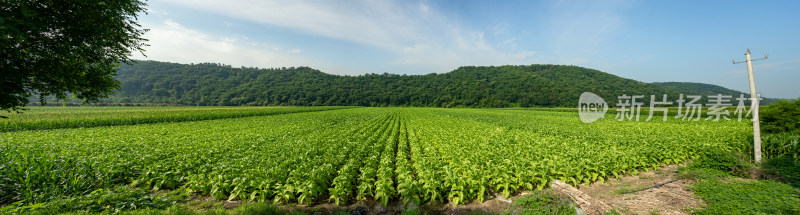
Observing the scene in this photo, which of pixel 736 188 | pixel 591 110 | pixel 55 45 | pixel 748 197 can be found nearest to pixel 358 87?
pixel 591 110

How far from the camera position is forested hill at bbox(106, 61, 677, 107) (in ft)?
349

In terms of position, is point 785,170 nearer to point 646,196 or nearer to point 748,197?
point 748,197

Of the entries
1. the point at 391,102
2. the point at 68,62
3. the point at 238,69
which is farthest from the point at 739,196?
the point at 238,69

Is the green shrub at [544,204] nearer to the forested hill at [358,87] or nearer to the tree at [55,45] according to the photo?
the tree at [55,45]

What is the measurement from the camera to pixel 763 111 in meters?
15.5

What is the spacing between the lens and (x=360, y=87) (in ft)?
461

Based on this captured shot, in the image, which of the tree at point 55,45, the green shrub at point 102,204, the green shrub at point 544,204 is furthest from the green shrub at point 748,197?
the tree at point 55,45

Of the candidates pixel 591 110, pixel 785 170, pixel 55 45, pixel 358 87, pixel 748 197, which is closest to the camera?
pixel 55 45

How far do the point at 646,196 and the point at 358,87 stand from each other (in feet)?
448

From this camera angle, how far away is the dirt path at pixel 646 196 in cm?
607

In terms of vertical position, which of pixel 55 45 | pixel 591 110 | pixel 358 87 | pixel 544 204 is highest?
pixel 358 87

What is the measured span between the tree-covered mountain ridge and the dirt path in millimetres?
100013

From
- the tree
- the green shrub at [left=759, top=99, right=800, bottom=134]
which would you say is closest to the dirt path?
the tree

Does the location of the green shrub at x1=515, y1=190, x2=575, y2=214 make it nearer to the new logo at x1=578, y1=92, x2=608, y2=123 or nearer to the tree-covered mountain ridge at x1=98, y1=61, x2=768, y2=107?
the new logo at x1=578, y1=92, x2=608, y2=123
